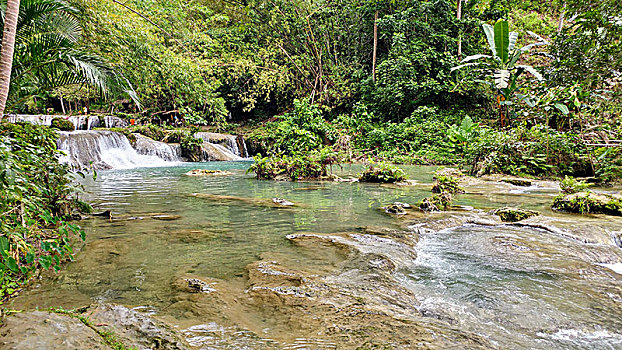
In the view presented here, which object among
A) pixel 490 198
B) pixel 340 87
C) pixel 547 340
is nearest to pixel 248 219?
pixel 547 340

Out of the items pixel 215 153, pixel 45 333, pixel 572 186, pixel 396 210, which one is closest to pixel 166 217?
pixel 396 210

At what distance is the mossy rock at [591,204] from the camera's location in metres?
5.68

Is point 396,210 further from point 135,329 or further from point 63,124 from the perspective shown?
point 63,124

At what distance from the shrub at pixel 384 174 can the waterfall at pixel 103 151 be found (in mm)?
11207

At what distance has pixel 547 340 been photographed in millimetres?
2211

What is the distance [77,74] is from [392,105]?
64.5 feet

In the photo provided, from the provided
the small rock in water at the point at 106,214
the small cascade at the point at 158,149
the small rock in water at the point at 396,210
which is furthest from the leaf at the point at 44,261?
the small cascade at the point at 158,149

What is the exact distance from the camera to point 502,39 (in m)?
11.2

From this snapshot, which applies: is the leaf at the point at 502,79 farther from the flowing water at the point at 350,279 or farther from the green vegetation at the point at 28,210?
the green vegetation at the point at 28,210

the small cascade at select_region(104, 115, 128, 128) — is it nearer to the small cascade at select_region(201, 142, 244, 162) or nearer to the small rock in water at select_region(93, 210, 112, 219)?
the small cascade at select_region(201, 142, 244, 162)

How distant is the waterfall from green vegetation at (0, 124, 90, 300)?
36.5ft

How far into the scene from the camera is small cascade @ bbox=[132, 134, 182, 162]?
1820cm

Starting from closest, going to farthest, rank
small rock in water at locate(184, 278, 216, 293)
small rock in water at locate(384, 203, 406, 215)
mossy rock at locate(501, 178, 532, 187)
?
small rock in water at locate(184, 278, 216, 293), small rock in water at locate(384, 203, 406, 215), mossy rock at locate(501, 178, 532, 187)

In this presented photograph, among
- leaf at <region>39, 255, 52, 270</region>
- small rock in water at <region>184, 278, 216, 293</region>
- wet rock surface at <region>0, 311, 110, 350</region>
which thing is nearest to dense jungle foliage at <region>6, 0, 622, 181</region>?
leaf at <region>39, 255, 52, 270</region>
